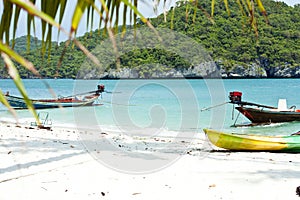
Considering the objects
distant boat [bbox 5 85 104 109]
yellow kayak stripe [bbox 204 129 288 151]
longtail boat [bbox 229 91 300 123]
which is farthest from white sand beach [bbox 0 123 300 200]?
distant boat [bbox 5 85 104 109]

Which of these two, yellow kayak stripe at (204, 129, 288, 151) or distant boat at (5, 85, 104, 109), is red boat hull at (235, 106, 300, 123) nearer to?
distant boat at (5, 85, 104, 109)

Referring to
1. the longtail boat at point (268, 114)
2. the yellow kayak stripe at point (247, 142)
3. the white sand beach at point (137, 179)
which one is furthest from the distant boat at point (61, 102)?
the white sand beach at point (137, 179)

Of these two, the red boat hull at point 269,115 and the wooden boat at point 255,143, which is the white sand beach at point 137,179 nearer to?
the wooden boat at point 255,143

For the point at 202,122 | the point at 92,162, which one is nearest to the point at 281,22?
the point at 202,122

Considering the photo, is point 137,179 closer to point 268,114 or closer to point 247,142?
point 247,142

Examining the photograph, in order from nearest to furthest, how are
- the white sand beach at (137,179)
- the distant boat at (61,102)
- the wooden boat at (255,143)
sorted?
the white sand beach at (137,179), the wooden boat at (255,143), the distant boat at (61,102)

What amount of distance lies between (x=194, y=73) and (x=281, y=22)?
15.3 meters

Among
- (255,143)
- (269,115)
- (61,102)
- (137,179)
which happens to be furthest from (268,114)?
(137,179)

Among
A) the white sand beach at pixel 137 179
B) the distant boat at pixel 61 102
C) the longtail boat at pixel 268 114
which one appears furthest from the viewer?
the distant boat at pixel 61 102

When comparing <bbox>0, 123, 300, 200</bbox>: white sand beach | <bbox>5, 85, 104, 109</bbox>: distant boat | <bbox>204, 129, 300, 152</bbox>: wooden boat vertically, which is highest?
<bbox>0, 123, 300, 200</bbox>: white sand beach

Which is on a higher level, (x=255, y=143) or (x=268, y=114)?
(x=255, y=143)

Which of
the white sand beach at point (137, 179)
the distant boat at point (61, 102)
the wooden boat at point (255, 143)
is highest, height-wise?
the white sand beach at point (137, 179)

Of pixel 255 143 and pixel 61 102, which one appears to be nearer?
pixel 255 143

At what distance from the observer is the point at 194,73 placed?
6028 centimetres
